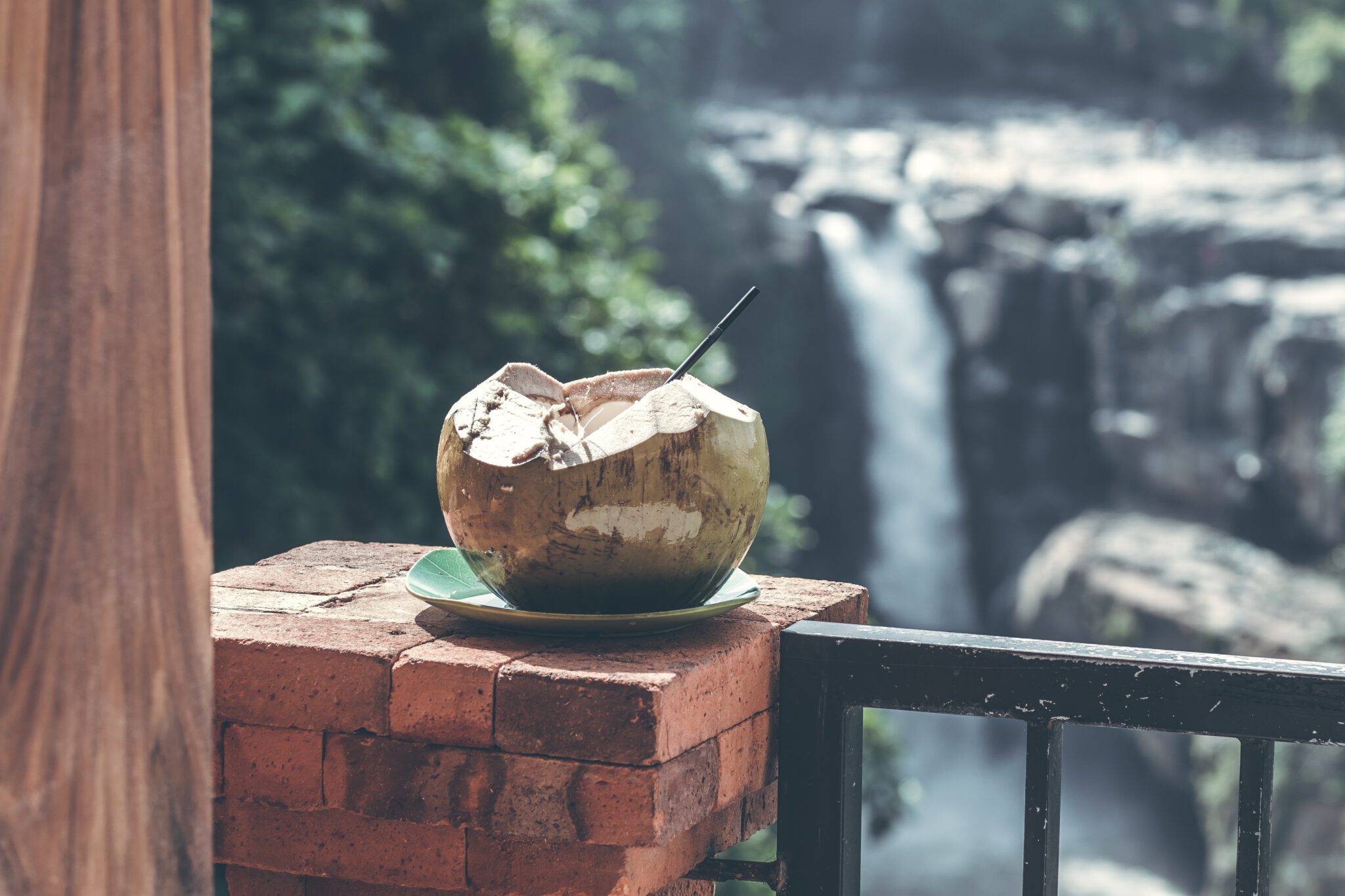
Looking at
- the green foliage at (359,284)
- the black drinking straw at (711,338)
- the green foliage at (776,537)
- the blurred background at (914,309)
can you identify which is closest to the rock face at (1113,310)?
the blurred background at (914,309)

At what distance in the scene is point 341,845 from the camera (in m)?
1.13

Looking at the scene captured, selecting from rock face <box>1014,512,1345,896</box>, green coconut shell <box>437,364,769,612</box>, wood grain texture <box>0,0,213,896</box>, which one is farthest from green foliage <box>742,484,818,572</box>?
rock face <box>1014,512,1345,896</box>

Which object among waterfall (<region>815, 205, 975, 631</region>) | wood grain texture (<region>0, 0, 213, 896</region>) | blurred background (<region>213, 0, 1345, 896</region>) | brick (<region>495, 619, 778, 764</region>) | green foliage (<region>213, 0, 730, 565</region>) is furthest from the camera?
waterfall (<region>815, 205, 975, 631</region>)

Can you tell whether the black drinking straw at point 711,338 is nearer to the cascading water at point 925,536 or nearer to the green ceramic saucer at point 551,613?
the green ceramic saucer at point 551,613

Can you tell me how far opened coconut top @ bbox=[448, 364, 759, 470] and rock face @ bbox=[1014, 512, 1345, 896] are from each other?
29.1ft

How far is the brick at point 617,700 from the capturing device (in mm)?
995

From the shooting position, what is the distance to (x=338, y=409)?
13.9ft

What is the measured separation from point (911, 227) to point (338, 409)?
11.2 m

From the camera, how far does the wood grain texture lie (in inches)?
26.3

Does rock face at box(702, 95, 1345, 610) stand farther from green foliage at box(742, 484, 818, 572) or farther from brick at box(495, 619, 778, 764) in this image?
brick at box(495, 619, 778, 764)

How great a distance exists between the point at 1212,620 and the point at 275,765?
10114 millimetres

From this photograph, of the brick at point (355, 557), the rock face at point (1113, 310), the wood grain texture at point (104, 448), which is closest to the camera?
the wood grain texture at point (104, 448)

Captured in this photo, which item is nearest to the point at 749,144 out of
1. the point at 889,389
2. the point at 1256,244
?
the point at 889,389

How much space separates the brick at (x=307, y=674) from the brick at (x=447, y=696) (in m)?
0.02
